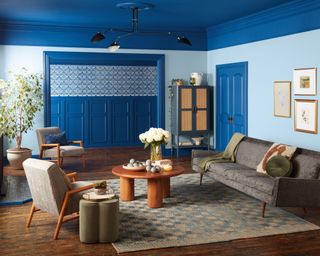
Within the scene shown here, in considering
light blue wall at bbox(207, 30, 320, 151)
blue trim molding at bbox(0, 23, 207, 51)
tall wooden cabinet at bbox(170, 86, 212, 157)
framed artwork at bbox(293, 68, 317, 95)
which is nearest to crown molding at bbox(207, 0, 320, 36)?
light blue wall at bbox(207, 30, 320, 151)

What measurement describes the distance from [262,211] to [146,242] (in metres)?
1.68

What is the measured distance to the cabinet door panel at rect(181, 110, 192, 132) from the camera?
34.1 feet

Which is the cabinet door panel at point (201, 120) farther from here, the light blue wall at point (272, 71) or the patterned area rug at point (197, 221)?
the patterned area rug at point (197, 221)

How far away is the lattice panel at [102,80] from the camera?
39.7 feet

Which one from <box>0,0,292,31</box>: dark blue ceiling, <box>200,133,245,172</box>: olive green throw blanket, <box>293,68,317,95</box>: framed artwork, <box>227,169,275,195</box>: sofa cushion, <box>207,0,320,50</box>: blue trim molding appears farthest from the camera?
<box>0,0,292,31</box>: dark blue ceiling

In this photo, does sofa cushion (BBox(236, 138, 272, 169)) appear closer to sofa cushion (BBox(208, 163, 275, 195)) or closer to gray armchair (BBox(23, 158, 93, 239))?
sofa cushion (BBox(208, 163, 275, 195))

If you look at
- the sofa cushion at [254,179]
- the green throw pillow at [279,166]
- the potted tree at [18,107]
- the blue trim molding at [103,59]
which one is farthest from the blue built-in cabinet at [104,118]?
the green throw pillow at [279,166]

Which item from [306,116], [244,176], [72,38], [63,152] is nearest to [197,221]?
[244,176]

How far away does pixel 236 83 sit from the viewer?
375 inches

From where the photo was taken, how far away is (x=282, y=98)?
780cm

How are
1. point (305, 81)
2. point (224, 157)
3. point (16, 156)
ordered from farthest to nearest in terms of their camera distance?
point (16, 156) < point (224, 157) < point (305, 81)

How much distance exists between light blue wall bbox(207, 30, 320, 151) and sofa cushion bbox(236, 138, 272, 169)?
2.28ft

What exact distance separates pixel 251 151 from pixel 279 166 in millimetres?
1055

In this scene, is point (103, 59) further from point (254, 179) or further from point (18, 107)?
point (254, 179)
